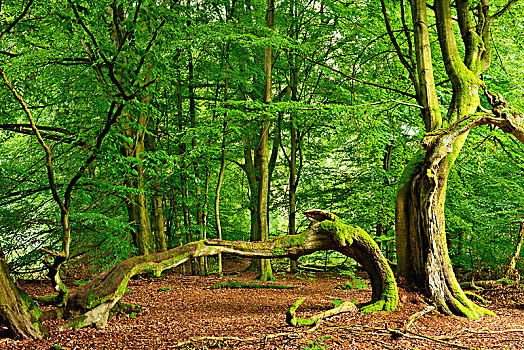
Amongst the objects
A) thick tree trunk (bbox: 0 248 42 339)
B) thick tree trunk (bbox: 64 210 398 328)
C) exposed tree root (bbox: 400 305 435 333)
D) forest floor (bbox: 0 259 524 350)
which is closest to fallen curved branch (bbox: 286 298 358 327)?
forest floor (bbox: 0 259 524 350)

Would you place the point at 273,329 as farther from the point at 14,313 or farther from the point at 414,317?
the point at 14,313

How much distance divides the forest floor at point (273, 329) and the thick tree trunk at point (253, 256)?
229mm

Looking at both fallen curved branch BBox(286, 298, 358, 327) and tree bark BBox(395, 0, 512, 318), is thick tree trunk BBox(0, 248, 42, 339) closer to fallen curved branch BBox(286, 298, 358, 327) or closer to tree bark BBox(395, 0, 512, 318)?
fallen curved branch BBox(286, 298, 358, 327)

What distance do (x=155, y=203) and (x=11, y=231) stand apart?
4.72 meters

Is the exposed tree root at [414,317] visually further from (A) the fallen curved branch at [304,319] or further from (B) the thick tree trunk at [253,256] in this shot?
(A) the fallen curved branch at [304,319]

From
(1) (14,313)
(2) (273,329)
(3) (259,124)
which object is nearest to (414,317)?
(2) (273,329)

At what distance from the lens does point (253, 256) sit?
489cm

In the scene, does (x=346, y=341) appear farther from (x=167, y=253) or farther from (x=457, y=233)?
(x=457, y=233)

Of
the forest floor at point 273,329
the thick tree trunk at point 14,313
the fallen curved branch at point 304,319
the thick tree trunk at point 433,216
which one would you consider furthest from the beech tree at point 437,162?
the thick tree trunk at point 14,313

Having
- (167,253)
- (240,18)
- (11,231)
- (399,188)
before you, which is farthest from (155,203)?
(399,188)

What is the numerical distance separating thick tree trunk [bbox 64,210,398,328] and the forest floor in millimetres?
229

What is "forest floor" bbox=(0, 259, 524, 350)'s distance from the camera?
3686mm

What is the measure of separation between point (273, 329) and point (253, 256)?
0.99m

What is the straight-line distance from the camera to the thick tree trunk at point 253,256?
4.15m
